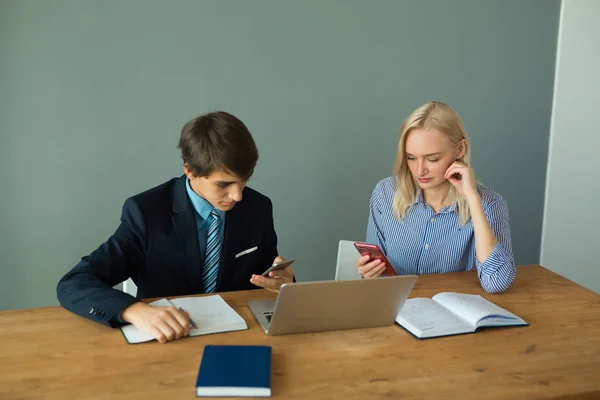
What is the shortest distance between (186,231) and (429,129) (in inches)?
39.8

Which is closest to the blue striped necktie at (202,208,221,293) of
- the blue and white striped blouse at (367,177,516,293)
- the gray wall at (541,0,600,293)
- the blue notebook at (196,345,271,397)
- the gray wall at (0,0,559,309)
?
the blue notebook at (196,345,271,397)

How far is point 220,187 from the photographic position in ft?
6.14

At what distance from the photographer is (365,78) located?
314 cm

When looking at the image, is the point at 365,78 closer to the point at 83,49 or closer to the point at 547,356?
the point at 83,49

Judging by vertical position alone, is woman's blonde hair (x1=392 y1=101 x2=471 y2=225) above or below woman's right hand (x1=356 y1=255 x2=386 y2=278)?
above

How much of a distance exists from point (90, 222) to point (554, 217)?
2.75 meters

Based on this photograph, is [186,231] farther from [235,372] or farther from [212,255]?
[235,372]

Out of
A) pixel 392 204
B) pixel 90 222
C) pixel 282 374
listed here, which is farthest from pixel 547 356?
pixel 90 222

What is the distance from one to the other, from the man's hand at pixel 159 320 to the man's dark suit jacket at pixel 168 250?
0.16 meters

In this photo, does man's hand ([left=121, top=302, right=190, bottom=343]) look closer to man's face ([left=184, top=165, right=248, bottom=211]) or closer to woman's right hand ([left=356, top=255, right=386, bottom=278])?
man's face ([left=184, top=165, right=248, bottom=211])

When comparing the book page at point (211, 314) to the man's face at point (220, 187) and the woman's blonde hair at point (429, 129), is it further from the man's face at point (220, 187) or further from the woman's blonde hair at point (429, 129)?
the woman's blonde hair at point (429, 129)

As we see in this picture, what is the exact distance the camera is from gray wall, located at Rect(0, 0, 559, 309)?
269cm

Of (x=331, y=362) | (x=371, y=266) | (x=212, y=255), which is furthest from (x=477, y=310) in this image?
(x=212, y=255)

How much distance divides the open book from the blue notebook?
Result: 1.51ft
